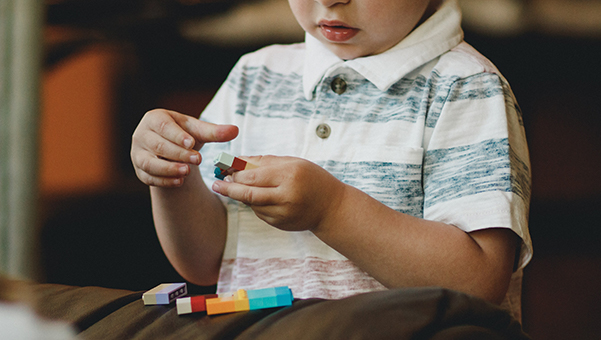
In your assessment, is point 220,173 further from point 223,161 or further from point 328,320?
point 328,320

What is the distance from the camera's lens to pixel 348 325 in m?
0.22

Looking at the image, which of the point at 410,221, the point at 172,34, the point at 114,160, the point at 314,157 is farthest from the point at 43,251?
the point at 410,221

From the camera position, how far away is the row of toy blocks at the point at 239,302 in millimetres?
306

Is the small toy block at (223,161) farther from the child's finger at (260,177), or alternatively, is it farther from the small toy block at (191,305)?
the small toy block at (191,305)

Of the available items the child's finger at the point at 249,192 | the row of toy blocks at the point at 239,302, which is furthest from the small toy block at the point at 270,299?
the child's finger at the point at 249,192

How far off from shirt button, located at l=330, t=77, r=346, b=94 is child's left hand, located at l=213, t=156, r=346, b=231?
0.57 ft

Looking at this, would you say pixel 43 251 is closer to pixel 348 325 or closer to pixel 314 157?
pixel 314 157

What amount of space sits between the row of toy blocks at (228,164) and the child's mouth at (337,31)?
19 cm

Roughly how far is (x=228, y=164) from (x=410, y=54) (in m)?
0.27

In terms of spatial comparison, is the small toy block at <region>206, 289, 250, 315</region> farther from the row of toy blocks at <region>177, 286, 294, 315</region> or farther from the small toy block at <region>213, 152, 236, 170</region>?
the small toy block at <region>213, 152, 236, 170</region>

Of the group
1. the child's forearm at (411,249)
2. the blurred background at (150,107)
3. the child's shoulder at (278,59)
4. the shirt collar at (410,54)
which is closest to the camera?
the child's forearm at (411,249)

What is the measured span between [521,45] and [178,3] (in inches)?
25.5

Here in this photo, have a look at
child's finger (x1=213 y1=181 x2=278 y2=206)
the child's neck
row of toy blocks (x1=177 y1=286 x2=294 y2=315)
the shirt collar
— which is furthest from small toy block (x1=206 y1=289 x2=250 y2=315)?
the child's neck

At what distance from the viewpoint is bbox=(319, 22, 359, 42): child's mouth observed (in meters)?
0.52
